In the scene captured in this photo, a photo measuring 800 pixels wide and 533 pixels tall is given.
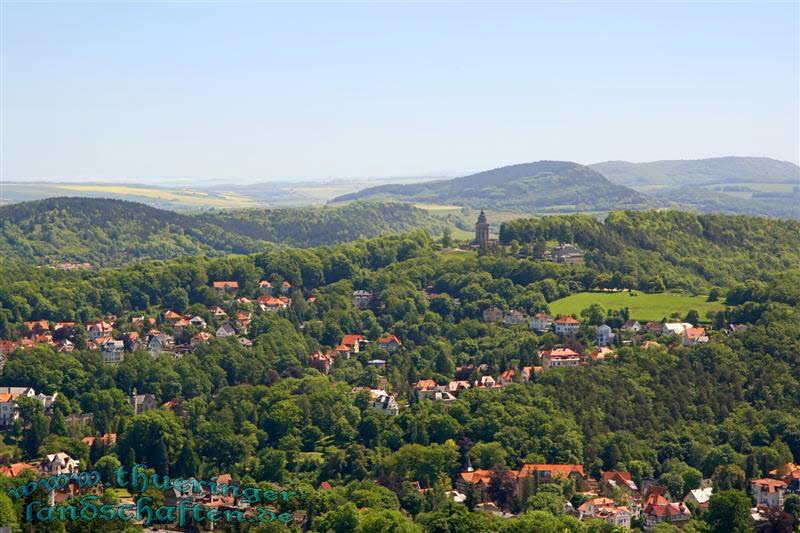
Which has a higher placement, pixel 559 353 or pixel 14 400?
pixel 559 353

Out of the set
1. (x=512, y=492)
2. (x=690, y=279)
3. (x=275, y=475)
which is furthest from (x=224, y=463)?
(x=690, y=279)

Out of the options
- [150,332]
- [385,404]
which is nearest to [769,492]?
[385,404]

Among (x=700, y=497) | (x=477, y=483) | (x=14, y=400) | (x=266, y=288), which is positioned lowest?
(x=700, y=497)

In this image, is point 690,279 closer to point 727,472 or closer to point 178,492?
point 727,472

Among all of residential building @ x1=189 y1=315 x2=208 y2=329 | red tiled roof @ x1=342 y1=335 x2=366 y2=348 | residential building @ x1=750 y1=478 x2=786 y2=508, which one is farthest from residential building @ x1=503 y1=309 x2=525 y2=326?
residential building @ x1=750 y1=478 x2=786 y2=508

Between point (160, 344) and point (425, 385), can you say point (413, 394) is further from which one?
point (160, 344)

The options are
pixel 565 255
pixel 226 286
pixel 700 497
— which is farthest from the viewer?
pixel 565 255

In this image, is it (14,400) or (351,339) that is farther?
(351,339)
